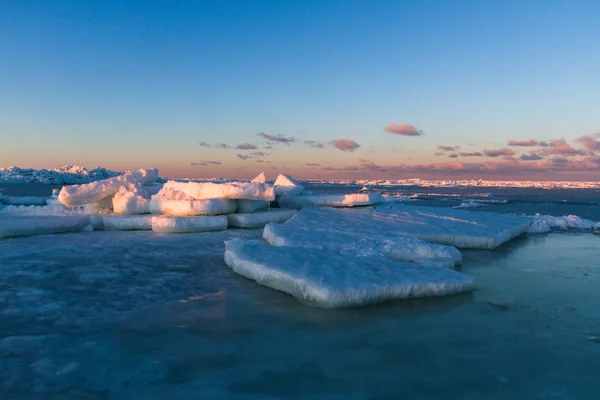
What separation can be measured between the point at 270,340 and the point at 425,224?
6.00 metres

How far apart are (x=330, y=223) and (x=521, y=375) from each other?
233 inches

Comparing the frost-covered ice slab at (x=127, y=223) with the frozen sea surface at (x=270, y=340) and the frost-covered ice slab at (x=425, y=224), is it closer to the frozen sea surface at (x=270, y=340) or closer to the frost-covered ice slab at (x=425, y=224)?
the frost-covered ice slab at (x=425, y=224)

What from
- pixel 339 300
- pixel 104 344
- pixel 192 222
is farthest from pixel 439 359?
pixel 192 222

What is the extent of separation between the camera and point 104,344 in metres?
2.99

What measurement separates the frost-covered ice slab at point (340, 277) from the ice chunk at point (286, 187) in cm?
602

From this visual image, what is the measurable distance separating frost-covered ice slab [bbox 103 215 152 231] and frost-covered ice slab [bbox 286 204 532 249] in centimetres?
314

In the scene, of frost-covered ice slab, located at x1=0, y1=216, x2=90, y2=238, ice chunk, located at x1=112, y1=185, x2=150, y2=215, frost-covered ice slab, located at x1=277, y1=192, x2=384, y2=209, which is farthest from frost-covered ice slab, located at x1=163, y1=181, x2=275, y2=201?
frost-covered ice slab, located at x1=0, y1=216, x2=90, y2=238

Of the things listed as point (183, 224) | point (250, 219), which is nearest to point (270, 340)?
point (183, 224)

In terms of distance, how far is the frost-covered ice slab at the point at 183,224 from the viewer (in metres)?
8.59

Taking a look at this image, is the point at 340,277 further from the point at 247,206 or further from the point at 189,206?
the point at 247,206

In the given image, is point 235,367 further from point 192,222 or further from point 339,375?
point 192,222

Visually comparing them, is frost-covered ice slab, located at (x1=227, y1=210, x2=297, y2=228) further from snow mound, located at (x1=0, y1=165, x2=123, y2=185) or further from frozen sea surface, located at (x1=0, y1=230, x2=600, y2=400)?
snow mound, located at (x1=0, y1=165, x2=123, y2=185)

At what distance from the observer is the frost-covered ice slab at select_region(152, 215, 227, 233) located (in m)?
8.59

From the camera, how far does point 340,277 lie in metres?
4.21
